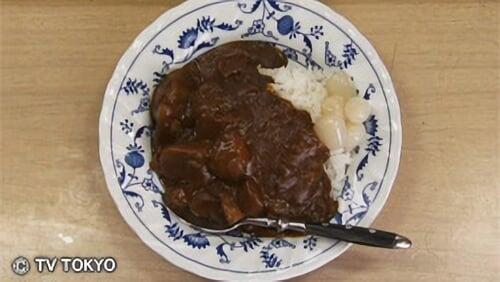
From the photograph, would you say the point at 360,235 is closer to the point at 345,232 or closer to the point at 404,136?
the point at 345,232

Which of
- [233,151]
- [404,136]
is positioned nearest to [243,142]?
[233,151]

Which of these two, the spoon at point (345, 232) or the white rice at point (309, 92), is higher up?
the white rice at point (309, 92)

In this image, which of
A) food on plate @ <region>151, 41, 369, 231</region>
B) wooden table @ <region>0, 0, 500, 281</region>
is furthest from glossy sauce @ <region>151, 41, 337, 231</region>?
wooden table @ <region>0, 0, 500, 281</region>

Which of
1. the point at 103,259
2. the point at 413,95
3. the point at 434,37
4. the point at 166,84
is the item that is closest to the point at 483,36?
the point at 434,37

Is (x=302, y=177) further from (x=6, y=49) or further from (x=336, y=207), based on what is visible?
(x=6, y=49)

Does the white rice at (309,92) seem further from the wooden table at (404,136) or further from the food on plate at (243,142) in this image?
the wooden table at (404,136)

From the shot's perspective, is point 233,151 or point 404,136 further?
point 404,136

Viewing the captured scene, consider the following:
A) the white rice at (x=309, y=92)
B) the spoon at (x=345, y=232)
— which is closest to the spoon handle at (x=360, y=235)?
the spoon at (x=345, y=232)
